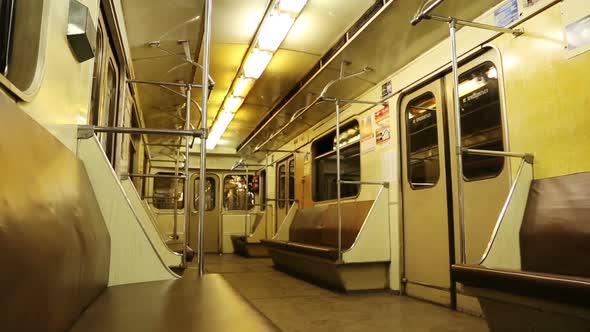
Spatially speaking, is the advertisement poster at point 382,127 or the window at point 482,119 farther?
the advertisement poster at point 382,127

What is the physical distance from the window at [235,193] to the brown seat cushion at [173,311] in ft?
25.1

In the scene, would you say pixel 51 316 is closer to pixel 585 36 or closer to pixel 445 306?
pixel 585 36

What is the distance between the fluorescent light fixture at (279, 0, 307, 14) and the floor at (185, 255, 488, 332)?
1.93m

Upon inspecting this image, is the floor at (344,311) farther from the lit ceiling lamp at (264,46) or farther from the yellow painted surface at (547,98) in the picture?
the lit ceiling lamp at (264,46)

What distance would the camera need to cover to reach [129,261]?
159 cm

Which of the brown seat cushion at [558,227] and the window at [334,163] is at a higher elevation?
the window at [334,163]

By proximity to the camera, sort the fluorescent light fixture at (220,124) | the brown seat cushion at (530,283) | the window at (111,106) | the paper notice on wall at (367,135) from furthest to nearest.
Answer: the fluorescent light fixture at (220,124) < the paper notice on wall at (367,135) < the window at (111,106) < the brown seat cushion at (530,283)

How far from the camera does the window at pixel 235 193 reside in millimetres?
9070

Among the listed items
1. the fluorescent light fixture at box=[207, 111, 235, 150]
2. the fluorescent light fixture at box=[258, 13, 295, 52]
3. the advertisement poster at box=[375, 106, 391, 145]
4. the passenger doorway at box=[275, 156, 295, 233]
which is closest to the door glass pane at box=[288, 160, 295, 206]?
the passenger doorway at box=[275, 156, 295, 233]

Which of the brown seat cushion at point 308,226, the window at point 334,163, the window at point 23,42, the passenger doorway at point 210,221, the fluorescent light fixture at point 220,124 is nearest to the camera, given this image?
the window at point 23,42

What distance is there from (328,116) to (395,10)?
9.40 ft

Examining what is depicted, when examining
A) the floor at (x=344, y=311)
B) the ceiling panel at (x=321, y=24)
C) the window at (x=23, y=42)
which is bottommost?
the floor at (x=344, y=311)

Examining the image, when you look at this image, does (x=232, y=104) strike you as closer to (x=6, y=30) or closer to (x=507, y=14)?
(x=507, y=14)

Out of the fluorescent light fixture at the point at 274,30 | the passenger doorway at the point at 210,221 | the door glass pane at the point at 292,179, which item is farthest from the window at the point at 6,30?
the passenger doorway at the point at 210,221
